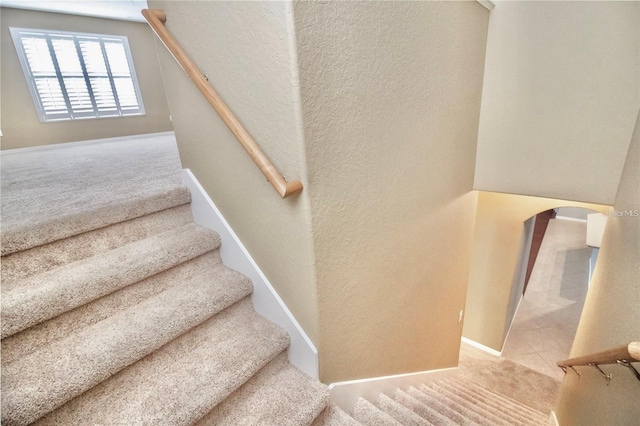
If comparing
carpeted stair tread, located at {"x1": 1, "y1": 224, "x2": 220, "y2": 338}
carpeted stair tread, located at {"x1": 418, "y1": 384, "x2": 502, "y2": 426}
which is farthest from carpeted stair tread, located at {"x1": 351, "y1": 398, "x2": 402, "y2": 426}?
carpeted stair tread, located at {"x1": 1, "y1": 224, "x2": 220, "y2": 338}

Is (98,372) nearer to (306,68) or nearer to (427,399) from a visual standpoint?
(306,68)

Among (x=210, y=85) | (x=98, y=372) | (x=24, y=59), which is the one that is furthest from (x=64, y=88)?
(x=98, y=372)

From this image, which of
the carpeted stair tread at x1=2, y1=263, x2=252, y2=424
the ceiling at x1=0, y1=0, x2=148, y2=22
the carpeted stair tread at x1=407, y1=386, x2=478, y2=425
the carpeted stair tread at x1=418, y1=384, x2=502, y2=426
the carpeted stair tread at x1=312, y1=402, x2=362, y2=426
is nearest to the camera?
the carpeted stair tread at x1=2, y1=263, x2=252, y2=424

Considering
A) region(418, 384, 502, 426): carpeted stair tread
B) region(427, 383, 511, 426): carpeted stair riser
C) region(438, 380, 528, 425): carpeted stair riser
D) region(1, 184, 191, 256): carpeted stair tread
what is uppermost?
region(1, 184, 191, 256): carpeted stair tread

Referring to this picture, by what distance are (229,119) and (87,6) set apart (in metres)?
4.89

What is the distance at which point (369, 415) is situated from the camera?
1602 mm

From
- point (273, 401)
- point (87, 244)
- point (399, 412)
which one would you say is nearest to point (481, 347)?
point (399, 412)

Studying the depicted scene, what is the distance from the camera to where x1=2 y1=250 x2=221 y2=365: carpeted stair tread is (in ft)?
3.71

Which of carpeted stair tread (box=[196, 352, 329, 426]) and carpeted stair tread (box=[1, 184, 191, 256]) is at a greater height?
carpeted stair tread (box=[1, 184, 191, 256])

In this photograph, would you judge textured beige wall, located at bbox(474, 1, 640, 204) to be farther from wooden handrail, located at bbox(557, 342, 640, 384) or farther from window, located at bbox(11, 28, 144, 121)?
window, located at bbox(11, 28, 144, 121)

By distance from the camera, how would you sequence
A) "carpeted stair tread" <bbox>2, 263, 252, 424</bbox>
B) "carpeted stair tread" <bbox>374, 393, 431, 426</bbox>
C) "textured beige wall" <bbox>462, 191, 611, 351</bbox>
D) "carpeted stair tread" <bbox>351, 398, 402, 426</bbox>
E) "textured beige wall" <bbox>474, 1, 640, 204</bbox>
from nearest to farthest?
"carpeted stair tread" <bbox>2, 263, 252, 424</bbox> < "carpeted stair tread" <bbox>351, 398, 402, 426</bbox> < "carpeted stair tread" <bbox>374, 393, 431, 426</bbox> < "textured beige wall" <bbox>474, 1, 640, 204</bbox> < "textured beige wall" <bbox>462, 191, 611, 351</bbox>

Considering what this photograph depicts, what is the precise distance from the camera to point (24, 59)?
434 cm

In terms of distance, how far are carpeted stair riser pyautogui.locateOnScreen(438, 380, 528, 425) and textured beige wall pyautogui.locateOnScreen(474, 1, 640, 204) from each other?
1.76 m

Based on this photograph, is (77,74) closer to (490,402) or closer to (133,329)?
(133,329)
